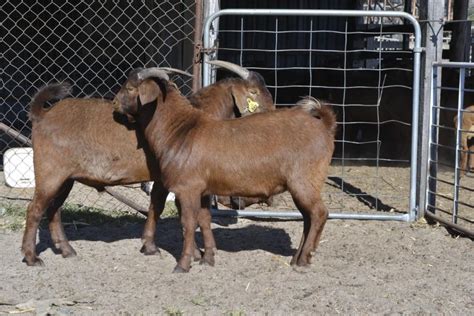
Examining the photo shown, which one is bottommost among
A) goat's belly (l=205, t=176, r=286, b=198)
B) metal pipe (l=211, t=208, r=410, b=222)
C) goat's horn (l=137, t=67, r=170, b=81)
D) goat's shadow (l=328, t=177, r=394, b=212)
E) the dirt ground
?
goat's shadow (l=328, t=177, r=394, b=212)

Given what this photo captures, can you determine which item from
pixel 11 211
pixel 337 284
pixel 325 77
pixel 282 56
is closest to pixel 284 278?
pixel 337 284

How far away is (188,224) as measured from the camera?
222 inches

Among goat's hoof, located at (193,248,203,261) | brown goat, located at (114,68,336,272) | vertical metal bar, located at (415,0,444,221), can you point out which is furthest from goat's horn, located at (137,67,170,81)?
vertical metal bar, located at (415,0,444,221)

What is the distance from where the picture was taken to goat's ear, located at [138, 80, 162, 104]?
563cm

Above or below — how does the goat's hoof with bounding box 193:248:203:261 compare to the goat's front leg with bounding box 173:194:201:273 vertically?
below

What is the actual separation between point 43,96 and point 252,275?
199cm

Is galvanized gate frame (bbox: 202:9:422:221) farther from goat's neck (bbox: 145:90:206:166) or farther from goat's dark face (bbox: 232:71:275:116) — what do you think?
goat's neck (bbox: 145:90:206:166)

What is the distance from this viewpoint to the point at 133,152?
5988 millimetres

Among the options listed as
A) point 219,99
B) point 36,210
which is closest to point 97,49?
point 219,99

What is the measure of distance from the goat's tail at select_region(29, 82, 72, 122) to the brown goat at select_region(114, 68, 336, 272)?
0.51 metres

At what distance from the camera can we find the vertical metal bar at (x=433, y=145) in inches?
285

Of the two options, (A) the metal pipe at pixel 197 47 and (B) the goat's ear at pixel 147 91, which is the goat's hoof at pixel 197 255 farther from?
(A) the metal pipe at pixel 197 47

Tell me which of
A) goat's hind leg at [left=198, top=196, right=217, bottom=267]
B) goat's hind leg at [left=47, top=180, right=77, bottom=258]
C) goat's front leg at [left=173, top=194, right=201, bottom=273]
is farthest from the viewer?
goat's hind leg at [left=47, top=180, right=77, bottom=258]

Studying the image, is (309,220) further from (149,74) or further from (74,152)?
(74,152)
